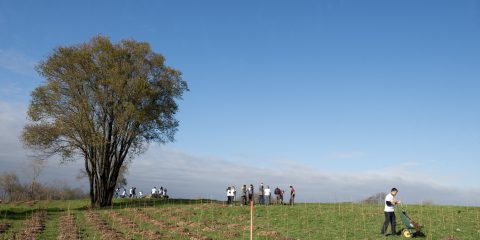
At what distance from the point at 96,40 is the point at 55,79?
17.6ft

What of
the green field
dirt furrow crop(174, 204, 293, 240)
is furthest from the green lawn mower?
dirt furrow crop(174, 204, 293, 240)

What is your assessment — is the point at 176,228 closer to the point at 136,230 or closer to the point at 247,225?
the point at 136,230

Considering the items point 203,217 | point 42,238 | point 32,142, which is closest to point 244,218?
point 203,217

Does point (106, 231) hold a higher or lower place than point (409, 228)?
lower

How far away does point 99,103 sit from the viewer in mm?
44562

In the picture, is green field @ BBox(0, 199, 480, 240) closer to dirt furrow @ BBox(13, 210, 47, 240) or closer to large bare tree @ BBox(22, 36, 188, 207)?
dirt furrow @ BBox(13, 210, 47, 240)

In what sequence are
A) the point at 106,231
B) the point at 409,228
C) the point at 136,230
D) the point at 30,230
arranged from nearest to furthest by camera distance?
the point at 409,228
the point at 106,231
the point at 30,230
the point at 136,230

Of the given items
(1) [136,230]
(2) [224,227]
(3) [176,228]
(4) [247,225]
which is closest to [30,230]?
(1) [136,230]

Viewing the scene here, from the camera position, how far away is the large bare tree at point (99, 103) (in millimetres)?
43678

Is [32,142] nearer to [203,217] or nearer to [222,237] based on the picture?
[203,217]

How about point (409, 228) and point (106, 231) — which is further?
point (106, 231)

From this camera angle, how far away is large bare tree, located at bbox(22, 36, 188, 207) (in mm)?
43678

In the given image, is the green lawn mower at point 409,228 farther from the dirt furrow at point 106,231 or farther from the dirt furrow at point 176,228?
the dirt furrow at point 106,231

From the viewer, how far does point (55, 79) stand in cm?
Result: 4438
